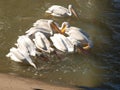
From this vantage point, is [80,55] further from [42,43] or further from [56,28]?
[56,28]

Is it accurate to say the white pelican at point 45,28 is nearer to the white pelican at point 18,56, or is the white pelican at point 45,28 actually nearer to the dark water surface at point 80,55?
the dark water surface at point 80,55

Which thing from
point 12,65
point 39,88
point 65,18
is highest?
point 65,18

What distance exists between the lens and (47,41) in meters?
8.53

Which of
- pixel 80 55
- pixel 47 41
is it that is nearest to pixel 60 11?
pixel 47 41

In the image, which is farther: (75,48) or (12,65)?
(75,48)

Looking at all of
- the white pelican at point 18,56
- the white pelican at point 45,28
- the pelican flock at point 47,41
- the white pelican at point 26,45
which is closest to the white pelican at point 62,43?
the pelican flock at point 47,41

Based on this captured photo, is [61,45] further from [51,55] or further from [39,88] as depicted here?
[39,88]

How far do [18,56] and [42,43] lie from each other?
73 cm

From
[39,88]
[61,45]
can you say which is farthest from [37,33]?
[39,88]

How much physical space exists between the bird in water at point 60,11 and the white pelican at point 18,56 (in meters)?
2.36

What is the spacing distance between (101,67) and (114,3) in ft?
12.0

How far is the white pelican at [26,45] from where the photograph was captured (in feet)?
26.7

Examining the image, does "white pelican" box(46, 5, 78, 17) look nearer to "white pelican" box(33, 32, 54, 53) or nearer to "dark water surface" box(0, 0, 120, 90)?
"dark water surface" box(0, 0, 120, 90)

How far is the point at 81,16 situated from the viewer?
33.9 feet
